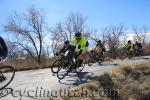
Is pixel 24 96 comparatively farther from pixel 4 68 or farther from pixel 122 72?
pixel 122 72

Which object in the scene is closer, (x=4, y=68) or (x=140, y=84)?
(x=4, y=68)

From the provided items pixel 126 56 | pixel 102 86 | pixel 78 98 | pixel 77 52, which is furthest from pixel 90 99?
pixel 126 56

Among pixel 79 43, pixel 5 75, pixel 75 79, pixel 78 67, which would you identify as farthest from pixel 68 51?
pixel 5 75

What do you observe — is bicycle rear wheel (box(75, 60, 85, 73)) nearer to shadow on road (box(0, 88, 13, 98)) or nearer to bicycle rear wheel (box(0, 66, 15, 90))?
bicycle rear wheel (box(0, 66, 15, 90))

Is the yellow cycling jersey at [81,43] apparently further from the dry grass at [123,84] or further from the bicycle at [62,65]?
the dry grass at [123,84]

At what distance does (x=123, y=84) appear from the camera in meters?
13.7

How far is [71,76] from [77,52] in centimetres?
154

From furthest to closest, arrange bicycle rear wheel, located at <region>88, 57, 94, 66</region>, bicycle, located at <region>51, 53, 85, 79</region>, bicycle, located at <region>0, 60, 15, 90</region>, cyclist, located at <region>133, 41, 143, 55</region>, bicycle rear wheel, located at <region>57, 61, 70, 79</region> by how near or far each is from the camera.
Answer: cyclist, located at <region>133, 41, 143, 55</region>, bicycle rear wheel, located at <region>88, 57, 94, 66</region>, bicycle, located at <region>51, 53, 85, 79</region>, bicycle rear wheel, located at <region>57, 61, 70, 79</region>, bicycle, located at <region>0, 60, 15, 90</region>

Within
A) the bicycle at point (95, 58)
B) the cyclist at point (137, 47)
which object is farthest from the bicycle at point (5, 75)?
the cyclist at point (137, 47)

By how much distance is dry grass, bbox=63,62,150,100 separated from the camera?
11398 mm

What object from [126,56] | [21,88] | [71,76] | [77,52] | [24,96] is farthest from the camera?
[126,56]

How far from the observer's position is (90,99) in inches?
401

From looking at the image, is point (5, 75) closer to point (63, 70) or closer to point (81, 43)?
point (63, 70)

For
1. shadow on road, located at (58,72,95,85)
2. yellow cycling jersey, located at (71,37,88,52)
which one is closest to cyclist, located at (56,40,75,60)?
yellow cycling jersey, located at (71,37,88,52)
